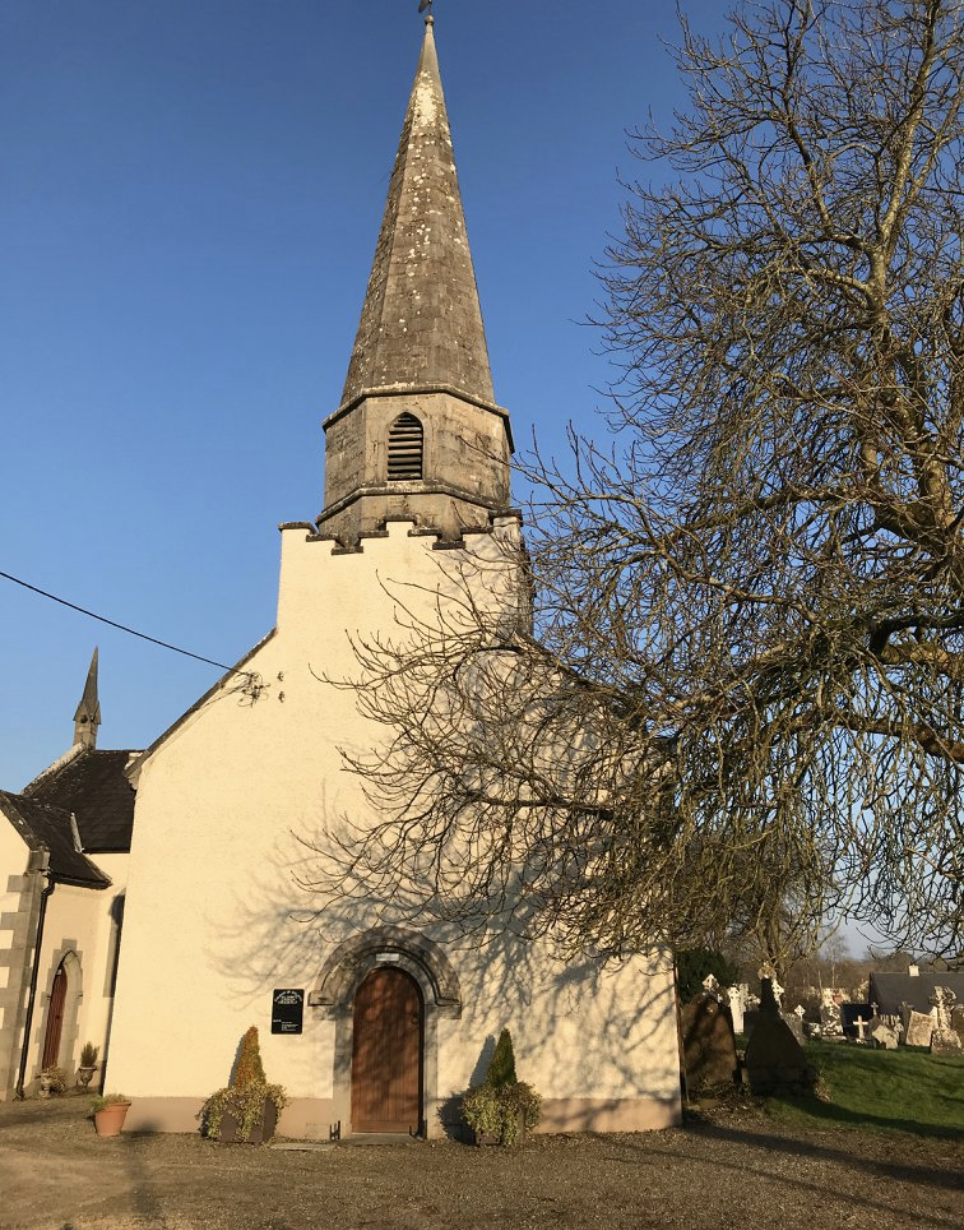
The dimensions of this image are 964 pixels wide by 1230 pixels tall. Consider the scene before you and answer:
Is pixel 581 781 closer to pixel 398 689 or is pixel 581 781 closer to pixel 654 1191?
pixel 654 1191

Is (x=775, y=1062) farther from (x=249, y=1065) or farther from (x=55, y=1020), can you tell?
(x=55, y=1020)

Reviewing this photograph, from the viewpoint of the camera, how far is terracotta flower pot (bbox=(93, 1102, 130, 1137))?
42.8 ft

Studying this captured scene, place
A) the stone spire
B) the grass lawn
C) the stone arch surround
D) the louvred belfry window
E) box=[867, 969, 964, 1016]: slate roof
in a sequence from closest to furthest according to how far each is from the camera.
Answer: the stone arch surround
the grass lawn
the louvred belfry window
the stone spire
box=[867, 969, 964, 1016]: slate roof

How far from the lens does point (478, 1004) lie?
43.6 ft

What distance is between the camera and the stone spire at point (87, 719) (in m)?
25.3

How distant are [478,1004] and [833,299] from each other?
32.9 feet

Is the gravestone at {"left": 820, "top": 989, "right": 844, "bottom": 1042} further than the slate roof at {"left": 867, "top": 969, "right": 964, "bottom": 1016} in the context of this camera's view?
No

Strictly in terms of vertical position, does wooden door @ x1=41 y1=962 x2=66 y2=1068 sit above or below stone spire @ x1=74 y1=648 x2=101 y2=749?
below

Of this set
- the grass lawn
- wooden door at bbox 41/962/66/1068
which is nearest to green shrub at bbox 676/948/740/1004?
the grass lawn

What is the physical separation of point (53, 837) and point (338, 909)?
785 cm

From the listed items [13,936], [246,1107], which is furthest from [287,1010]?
[13,936]

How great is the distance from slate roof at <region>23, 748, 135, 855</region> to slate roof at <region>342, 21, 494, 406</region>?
10.5 metres

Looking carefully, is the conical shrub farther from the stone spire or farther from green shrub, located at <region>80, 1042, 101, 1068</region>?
the stone spire


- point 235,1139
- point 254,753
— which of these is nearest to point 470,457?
point 254,753
